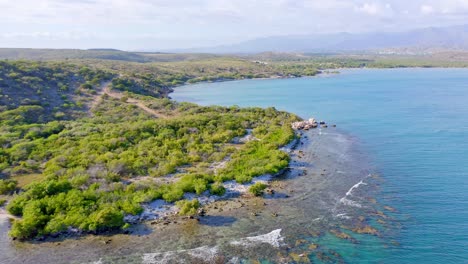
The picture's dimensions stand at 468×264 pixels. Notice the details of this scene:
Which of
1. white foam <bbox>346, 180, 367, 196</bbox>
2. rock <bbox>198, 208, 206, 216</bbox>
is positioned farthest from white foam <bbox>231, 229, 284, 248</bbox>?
white foam <bbox>346, 180, 367, 196</bbox>

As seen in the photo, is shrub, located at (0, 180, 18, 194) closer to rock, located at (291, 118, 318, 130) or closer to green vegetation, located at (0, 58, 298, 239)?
green vegetation, located at (0, 58, 298, 239)

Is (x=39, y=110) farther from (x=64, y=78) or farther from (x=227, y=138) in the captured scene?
(x=227, y=138)

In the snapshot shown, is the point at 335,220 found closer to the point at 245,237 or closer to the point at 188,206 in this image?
the point at 245,237

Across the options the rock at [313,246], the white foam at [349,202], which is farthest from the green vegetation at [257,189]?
the rock at [313,246]

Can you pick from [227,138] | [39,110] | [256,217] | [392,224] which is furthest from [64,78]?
[392,224]

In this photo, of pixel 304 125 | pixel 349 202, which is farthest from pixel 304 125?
pixel 349 202
